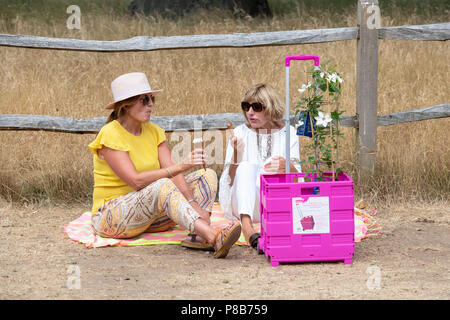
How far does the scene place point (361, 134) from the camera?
5.24 metres

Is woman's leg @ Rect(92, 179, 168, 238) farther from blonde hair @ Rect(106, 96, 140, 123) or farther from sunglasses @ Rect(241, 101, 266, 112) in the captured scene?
sunglasses @ Rect(241, 101, 266, 112)

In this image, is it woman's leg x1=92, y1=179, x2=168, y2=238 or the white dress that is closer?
woman's leg x1=92, y1=179, x2=168, y2=238

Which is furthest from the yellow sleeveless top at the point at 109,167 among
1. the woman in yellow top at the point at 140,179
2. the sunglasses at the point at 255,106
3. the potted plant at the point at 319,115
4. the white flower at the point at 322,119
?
the white flower at the point at 322,119

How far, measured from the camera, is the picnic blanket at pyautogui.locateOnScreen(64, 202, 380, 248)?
433 cm

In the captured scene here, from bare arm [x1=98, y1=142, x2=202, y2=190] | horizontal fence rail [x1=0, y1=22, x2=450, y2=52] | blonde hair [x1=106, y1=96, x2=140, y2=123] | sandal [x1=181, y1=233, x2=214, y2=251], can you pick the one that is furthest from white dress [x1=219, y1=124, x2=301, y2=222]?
horizontal fence rail [x1=0, y1=22, x2=450, y2=52]

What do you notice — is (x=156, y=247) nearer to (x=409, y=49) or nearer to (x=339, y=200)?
(x=339, y=200)

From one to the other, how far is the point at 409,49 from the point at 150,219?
4.68 metres

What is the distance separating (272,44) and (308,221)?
1857 millimetres

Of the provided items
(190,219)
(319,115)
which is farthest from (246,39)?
(190,219)

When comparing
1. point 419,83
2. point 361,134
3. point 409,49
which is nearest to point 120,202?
point 361,134

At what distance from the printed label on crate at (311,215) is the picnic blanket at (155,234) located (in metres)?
0.63

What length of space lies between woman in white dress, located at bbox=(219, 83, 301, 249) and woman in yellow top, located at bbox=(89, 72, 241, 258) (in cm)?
20

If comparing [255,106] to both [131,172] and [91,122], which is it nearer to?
[131,172]

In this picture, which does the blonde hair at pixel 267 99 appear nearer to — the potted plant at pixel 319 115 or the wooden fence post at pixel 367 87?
the potted plant at pixel 319 115
